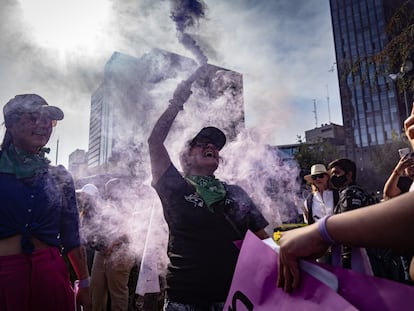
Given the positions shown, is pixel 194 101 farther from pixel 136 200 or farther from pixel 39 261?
pixel 39 261

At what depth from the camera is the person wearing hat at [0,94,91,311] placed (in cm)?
188

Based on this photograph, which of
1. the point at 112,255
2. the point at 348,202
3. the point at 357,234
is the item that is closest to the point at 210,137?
the point at 348,202

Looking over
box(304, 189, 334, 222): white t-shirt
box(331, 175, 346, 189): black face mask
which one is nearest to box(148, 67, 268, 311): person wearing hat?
box(331, 175, 346, 189): black face mask

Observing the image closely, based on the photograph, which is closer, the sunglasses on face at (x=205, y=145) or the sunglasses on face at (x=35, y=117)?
the sunglasses on face at (x=35, y=117)

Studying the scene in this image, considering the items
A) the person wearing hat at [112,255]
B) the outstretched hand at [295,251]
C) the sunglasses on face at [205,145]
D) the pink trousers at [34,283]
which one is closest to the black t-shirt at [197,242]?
the sunglasses on face at [205,145]

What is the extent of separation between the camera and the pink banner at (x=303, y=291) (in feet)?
2.53

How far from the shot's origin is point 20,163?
2105 millimetres

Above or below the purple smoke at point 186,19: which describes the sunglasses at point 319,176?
below

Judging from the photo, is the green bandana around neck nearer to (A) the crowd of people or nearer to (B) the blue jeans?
(A) the crowd of people

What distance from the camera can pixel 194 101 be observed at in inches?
130

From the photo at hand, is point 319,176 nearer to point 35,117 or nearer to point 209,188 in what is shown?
point 209,188

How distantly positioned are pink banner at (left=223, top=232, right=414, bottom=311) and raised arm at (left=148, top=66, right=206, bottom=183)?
3.81 ft

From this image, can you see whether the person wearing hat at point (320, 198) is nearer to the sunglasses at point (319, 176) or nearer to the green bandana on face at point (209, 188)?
the sunglasses at point (319, 176)

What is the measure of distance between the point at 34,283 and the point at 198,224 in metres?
0.99
